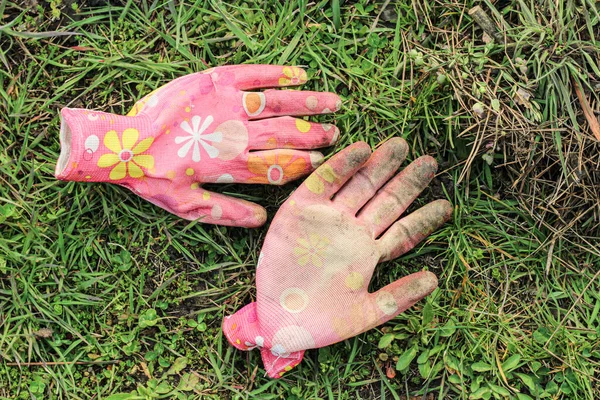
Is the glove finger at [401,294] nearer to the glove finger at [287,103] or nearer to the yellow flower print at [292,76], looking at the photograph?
the glove finger at [287,103]

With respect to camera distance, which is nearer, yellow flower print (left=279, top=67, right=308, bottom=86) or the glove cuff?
the glove cuff

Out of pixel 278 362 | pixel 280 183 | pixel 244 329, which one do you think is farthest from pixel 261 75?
pixel 278 362

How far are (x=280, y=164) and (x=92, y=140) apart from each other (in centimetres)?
64

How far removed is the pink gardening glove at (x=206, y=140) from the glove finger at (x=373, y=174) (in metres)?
0.15

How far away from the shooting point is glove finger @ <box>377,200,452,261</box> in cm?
229

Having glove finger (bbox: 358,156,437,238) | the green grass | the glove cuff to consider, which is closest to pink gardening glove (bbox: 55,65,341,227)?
the glove cuff

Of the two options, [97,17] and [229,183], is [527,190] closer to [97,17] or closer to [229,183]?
[229,183]

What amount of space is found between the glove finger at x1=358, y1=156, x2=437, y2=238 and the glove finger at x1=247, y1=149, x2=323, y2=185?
0.26 m

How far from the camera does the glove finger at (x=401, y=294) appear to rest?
7.24 feet

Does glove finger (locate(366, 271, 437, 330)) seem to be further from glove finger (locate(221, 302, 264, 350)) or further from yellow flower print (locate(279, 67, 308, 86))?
yellow flower print (locate(279, 67, 308, 86))

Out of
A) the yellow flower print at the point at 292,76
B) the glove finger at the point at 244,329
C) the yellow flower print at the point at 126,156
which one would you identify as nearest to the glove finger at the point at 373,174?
the yellow flower print at the point at 292,76

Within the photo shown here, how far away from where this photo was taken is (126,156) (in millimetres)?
2203

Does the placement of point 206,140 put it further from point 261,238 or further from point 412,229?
point 412,229

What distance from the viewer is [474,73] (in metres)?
2.29
